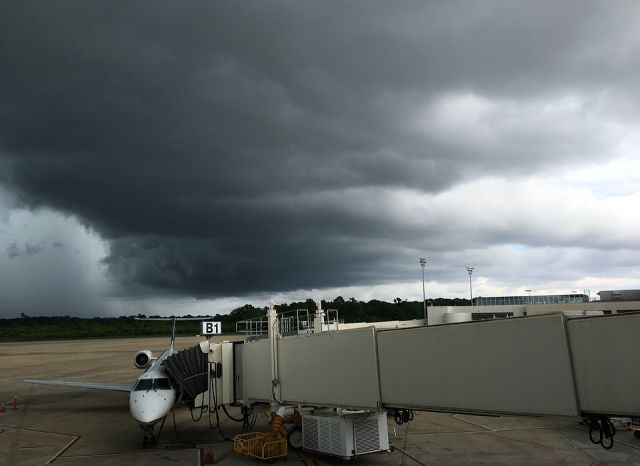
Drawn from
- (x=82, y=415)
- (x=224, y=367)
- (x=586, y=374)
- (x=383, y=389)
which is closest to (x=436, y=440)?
(x=383, y=389)

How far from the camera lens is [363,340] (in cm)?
1487

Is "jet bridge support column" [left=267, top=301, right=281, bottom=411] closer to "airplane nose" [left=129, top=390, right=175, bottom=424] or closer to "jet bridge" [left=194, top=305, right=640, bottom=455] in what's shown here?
"jet bridge" [left=194, top=305, right=640, bottom=455]

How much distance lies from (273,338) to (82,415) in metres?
17.7

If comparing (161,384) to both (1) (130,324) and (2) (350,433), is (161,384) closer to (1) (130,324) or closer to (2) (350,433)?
(2) (350,433)

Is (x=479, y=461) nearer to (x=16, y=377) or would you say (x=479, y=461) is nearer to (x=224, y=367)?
(x=224, y=367)

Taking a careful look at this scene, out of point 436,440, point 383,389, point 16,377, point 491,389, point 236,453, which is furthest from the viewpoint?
point 16,377

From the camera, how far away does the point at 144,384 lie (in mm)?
21031

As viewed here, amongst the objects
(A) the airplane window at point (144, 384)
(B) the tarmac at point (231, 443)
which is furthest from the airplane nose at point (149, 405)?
(B) the tarmac at point (231, 443)

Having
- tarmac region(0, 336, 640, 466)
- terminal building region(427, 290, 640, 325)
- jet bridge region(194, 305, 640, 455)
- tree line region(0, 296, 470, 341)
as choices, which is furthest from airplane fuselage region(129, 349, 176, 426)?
tree line region(0, 296, 470, 341)

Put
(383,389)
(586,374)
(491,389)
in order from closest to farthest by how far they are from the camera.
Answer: (586,374) < (491,389) < (383,389)

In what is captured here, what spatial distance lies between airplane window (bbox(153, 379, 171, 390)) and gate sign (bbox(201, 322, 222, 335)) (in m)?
2.76

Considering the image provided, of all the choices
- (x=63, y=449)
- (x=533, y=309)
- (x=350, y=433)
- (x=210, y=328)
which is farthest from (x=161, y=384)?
(x=533, y=309)

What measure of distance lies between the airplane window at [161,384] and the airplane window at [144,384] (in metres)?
0.18

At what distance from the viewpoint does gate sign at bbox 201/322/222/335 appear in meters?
22.6
